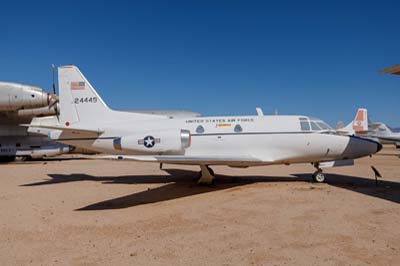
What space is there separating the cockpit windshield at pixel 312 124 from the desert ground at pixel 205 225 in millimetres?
2290

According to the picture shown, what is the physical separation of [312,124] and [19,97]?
2145 cm

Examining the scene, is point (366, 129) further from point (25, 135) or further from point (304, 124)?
point (25, 135)

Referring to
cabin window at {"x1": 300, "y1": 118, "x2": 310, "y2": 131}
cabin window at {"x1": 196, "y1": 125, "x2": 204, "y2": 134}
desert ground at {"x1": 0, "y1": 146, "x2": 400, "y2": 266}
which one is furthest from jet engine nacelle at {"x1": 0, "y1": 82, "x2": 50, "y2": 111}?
cabin window at {"x1": 300, "y1": 118, "x2": 310, "y2": 131}

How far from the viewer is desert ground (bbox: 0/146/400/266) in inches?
196

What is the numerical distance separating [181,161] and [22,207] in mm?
5064

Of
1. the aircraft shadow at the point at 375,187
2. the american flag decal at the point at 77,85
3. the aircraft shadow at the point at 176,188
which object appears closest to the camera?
the aircraft shadow at the point at 176,188

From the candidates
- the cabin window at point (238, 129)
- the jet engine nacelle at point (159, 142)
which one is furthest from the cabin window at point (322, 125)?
the jet engine nacelle at point (159, 142)

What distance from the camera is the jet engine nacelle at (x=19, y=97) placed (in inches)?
891

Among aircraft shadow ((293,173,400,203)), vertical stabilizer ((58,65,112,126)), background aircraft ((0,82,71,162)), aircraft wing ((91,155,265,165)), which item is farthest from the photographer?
background aircraft ((0,82,71,162))

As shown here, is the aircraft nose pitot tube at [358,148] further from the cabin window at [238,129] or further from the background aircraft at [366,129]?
the cabin window at [238,129]

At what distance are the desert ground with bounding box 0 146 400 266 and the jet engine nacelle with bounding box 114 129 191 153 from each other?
1.64 metres

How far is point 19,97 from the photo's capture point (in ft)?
74.9

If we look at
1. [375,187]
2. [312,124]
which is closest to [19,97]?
[312,124]

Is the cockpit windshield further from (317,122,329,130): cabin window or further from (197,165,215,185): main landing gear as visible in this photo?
(197,165,215,185): main landing gear
